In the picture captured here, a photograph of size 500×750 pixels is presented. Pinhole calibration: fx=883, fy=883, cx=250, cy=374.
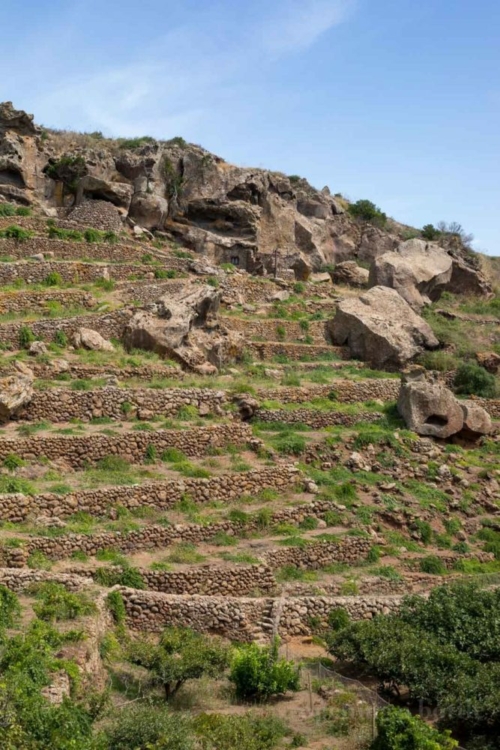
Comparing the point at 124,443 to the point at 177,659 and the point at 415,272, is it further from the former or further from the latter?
the point at 415,272

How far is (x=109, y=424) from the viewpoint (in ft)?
82.8

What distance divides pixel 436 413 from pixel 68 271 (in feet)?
49.3

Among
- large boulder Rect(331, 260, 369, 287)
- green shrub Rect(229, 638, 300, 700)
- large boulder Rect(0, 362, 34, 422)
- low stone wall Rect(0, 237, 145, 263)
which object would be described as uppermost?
large boulder Rect(331, 260, 369, 287)

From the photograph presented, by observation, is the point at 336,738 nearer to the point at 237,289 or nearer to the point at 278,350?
the point at 278,350

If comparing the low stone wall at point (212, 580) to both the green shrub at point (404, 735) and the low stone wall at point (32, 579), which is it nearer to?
the low stone wall at point (32, 579)

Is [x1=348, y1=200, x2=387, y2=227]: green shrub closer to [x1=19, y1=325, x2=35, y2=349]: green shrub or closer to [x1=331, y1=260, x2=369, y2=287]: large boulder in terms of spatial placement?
[x1=331, y1=260, x2=369, y2=287]: large boulder

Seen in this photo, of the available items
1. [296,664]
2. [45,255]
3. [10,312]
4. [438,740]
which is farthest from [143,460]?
[45,255]

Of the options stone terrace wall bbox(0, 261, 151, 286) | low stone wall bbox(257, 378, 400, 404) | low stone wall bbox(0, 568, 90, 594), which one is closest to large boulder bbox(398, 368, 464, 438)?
low stone wall bbox(257, 378, 400, 404)

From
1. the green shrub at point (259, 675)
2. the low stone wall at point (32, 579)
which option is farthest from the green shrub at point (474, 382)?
the low stone wall at point (32, 579)

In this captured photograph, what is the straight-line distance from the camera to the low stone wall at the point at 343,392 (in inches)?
1190

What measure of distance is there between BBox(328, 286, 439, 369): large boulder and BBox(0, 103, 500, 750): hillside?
0.31 feet

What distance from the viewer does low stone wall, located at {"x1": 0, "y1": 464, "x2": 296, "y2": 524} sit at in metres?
20.4

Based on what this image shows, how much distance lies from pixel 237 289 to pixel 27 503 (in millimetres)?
19791

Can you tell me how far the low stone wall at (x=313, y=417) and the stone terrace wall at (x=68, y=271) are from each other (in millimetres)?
10327
